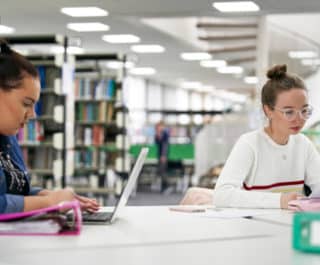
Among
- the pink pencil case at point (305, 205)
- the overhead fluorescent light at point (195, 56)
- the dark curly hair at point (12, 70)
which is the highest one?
the overhead fluorescent light at point (195, 56)

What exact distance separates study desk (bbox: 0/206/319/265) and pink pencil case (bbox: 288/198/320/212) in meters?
0.30

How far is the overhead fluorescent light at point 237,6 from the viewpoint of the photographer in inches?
253

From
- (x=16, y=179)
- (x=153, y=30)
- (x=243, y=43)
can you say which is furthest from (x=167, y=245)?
(x=243, y=43)

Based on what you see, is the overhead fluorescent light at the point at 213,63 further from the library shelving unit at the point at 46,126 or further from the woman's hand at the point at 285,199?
the woman's hand at the point at 285,199

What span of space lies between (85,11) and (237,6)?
5.26 ft

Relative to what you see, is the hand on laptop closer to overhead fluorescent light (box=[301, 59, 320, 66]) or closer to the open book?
the open book

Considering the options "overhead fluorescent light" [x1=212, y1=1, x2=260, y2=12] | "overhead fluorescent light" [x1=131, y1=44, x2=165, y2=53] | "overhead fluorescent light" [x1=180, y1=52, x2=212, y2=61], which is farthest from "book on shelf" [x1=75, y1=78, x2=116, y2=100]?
"overhead fluorescent light" [x1=180, y1=52, x2=212, y2=61]

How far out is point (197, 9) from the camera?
6.66m

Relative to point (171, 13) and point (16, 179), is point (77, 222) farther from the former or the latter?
point (171, 13)

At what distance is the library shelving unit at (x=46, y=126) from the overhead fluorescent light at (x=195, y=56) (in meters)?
5.23

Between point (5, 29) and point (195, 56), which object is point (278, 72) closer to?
point (5, 29)

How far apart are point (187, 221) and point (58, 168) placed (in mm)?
5214

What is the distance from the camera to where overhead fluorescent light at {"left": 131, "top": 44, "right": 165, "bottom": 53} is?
1145cm

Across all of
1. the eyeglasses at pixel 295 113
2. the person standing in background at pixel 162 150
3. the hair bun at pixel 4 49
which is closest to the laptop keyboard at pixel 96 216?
the hair bun at pixel 4 49
